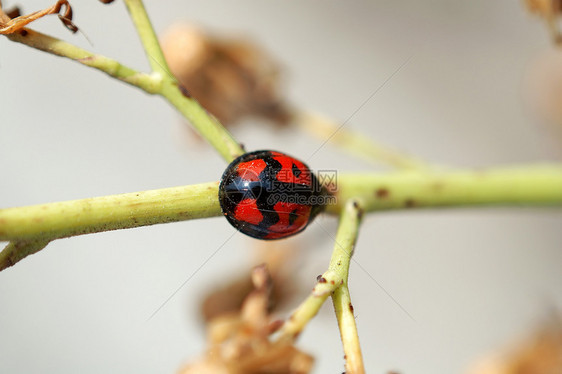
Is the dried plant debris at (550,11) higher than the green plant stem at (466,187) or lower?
higher

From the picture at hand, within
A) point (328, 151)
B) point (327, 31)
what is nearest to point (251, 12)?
point (327, 31)

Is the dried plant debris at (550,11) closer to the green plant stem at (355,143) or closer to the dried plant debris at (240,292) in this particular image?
the green plant stem at (355,143)

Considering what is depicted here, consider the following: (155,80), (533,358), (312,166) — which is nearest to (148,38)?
(155,80)

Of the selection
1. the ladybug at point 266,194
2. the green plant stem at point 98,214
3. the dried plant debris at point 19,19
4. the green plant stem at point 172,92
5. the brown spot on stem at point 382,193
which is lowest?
the brown spot on stem at point 382,193

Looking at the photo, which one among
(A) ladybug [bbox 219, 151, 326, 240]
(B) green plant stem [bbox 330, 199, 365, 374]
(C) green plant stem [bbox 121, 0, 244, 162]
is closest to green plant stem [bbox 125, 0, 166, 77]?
(C) green plant stem [bbox 121, 0, 244, 162]

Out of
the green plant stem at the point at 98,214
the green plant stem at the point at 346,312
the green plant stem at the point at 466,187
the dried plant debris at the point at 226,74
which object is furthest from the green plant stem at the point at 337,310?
the dried plant debris at the point at 226,74

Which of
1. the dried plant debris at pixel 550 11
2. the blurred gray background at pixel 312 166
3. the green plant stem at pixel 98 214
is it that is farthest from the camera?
the blurred gray background at pixel 312 166

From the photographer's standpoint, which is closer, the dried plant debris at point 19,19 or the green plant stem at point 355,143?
the dried plant debris at point 19,19
